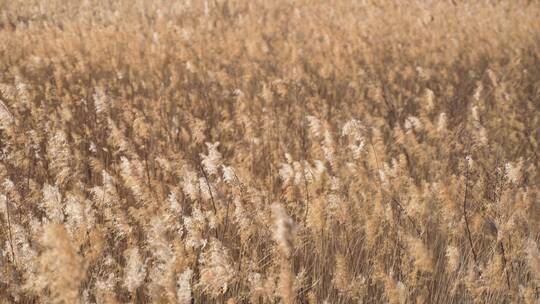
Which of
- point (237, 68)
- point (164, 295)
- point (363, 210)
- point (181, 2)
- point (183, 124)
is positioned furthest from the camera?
point (181, 2)

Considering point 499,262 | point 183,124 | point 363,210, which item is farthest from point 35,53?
point 499,262

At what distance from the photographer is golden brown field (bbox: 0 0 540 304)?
1.66 meters

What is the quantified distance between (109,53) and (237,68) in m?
1.49

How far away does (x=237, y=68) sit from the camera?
535 centimetres

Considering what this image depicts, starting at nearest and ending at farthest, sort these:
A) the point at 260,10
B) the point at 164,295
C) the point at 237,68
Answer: the point at 164,295, the point at 237,68, the point at 260,10

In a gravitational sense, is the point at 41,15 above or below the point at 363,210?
below

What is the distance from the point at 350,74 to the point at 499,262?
3.49m

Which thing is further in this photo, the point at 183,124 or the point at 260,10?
the point at 260,10

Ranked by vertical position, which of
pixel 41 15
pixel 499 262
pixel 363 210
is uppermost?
pixel 499 262

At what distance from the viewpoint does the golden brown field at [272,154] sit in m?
1.66

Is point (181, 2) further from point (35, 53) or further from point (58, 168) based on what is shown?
point (58, 168)

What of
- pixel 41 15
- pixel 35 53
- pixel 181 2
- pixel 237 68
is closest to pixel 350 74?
pixel 237 68

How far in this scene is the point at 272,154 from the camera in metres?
3.23

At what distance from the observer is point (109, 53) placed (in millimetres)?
5785
